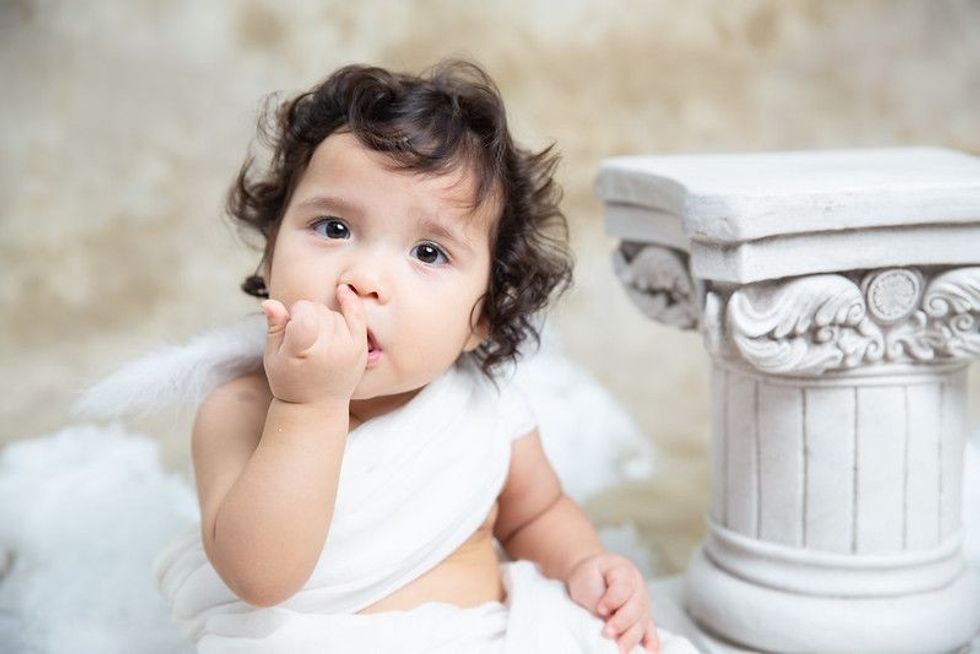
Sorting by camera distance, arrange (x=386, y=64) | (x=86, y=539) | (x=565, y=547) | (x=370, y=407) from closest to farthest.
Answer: (x=370, y=407) → (x=565, y=547) → (x=86, y=539) → (x=386, y=64)

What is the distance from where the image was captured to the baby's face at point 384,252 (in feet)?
4.50

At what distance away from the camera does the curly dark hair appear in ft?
4.71

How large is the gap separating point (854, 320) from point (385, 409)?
0.55 m

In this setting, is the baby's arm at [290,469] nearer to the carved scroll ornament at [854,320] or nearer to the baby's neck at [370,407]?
the baby's neck at [370,407]

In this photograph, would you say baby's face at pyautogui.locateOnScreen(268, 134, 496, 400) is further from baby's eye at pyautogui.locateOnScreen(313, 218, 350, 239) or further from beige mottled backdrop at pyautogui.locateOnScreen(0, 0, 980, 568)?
beige mottled backdrop at pyautogui.locateOnScreen(0, 0, 980, 568)

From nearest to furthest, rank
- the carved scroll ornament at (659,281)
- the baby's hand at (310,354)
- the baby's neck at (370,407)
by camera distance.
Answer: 1. the baby's hand at (310,354)
2. the baby's neck at (370,407)
3. the carved scroll ornament at (659,281)

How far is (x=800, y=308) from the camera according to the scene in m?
1.54

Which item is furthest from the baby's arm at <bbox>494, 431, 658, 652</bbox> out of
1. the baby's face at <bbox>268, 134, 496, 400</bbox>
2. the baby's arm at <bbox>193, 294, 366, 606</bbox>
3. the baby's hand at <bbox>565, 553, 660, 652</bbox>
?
the baby's arm at <bbox>193, 294, 366, 606</bbox>

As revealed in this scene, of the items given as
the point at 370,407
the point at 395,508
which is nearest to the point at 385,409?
the point at 370,407

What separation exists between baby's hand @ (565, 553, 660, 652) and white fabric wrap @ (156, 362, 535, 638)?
0.45 ft

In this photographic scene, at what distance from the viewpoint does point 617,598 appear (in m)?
1.53

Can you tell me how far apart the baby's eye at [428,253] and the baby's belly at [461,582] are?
34 centimetres

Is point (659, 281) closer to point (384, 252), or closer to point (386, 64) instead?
point (384, 252)

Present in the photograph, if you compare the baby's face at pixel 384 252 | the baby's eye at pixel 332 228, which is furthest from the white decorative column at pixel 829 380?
the baby's eye at pixel 332 228
